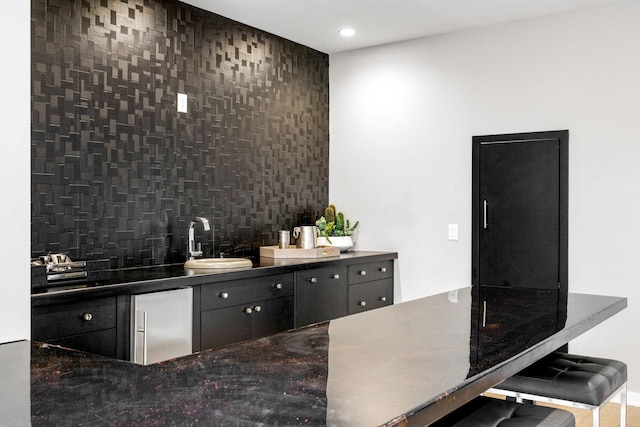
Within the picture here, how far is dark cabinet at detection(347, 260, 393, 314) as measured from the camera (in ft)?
15.0

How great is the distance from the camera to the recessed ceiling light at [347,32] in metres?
4.59

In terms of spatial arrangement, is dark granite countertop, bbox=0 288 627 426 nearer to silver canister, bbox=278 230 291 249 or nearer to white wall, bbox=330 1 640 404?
white wall, bbox=330 1 640 404

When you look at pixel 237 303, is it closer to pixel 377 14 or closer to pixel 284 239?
pixel 284 239

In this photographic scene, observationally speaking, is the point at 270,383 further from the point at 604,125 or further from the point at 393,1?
the point at 604,125

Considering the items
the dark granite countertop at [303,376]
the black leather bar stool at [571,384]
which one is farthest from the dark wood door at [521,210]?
the dark granite countertop at [303,376]

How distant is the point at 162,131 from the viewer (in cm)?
386

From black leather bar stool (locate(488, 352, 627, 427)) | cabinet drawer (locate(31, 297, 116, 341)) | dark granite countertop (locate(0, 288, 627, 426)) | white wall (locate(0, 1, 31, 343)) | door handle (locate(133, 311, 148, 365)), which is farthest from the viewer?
door handle (locate(133, 311, 148, 365))

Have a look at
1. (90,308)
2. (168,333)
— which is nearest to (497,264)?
(168,333)

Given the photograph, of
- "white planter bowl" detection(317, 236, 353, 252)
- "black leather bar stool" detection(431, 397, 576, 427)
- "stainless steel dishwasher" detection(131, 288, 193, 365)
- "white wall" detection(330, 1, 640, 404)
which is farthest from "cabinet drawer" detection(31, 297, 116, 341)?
"white wall" detection(330, 1, 640, 404)

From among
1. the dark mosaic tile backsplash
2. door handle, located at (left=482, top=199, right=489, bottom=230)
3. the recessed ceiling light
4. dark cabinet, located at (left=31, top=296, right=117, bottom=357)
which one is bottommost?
dark cabinet, located at (left=31, top=296, right=117, bottom=357)

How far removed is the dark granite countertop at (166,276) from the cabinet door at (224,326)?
7.5 inches

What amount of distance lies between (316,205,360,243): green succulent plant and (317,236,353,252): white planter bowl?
33 millimetres

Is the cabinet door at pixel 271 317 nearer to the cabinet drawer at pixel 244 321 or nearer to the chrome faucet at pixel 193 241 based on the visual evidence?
the cabinet drawer at pixel 244 321

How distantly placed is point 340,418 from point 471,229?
3.67 meters
